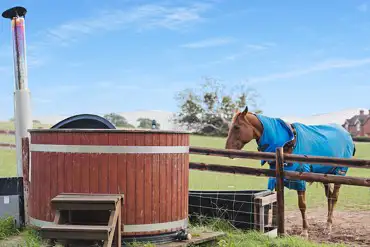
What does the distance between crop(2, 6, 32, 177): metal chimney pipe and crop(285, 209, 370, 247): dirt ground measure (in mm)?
4497

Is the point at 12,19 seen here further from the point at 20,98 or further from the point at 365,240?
the point at 365,240

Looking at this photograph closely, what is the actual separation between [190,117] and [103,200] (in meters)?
36.7

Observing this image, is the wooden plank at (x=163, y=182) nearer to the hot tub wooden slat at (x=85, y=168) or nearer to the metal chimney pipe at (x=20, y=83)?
the hot tub wooden slat at (x=85, y=168)

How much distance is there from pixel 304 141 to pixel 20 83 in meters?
4.71

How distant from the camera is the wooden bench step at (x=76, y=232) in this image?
189 inches

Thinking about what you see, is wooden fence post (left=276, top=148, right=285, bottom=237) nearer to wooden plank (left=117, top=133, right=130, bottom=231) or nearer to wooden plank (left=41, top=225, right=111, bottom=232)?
wooden plank (left=117, top=133, right=130, bottom=231)

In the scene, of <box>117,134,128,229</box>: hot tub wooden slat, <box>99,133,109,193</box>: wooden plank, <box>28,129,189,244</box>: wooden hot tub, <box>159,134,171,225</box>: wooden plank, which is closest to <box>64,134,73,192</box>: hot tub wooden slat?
<box>28,129,189,244</box>: wooden hot tub

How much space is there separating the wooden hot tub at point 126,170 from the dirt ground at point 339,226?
2587 mm

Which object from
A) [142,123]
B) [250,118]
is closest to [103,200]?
[250,118]

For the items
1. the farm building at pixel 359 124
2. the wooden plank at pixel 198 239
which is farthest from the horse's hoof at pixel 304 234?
the farm building at pixel 359 124

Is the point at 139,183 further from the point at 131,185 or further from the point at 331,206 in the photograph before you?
the point at 331,206

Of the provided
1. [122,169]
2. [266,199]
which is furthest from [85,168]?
[266,199]

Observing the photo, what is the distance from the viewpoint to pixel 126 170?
5.36m

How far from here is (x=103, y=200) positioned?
501cm
